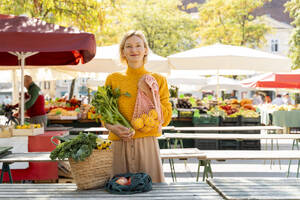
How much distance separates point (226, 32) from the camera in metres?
31.5

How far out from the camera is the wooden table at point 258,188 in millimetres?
2883

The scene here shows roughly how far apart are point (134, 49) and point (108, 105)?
1.66 feet

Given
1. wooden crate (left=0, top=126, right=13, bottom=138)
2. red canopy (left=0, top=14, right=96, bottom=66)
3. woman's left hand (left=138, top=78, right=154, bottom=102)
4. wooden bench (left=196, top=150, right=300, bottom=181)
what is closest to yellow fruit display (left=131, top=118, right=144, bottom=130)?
woman's left hand (left=138, top=78, right=154, bottom=102)

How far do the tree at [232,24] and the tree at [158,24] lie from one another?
2.15 meters

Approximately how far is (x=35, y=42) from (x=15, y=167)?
2.08 metres

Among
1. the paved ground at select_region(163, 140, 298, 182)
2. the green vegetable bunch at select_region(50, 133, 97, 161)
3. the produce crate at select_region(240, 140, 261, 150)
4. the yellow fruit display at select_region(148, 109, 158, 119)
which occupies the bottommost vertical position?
the paved ground at select_region(163, 140, 298, 182)

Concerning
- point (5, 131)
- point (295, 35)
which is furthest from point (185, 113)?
point (295, 35)

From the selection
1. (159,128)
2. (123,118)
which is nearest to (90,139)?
(123,118)

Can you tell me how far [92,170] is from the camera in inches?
123

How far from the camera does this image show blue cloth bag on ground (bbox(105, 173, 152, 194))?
3.00 meters

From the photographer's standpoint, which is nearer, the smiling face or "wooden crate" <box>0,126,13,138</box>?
the smiling face

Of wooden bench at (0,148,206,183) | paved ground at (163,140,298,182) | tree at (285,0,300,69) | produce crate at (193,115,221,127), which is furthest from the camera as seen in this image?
tree at (285,0,300,69)

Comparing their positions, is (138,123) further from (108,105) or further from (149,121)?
(108,105)

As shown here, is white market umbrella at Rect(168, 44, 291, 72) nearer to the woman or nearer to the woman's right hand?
the woman
